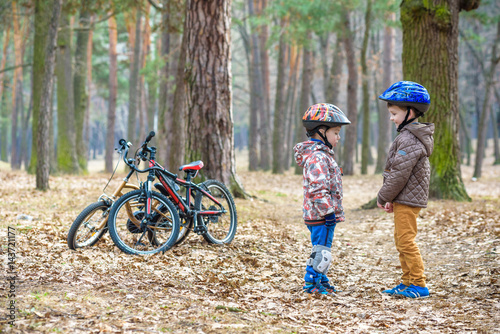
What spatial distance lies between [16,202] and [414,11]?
9044mm

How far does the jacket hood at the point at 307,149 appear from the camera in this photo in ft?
15.6

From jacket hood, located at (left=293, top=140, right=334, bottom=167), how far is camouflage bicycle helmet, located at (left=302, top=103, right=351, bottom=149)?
90 millimetres

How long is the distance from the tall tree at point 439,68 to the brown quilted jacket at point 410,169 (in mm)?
5745

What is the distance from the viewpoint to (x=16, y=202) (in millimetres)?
9664

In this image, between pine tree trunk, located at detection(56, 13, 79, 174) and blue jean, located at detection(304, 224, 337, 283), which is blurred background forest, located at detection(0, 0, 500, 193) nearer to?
pine tree trunk, located at detection(56, 13, 79, 174)

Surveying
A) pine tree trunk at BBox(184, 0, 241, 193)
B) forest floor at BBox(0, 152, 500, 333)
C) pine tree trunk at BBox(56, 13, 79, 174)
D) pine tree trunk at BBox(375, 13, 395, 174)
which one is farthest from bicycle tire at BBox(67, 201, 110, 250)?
pine tree trunk at BBox(375, 13, 395, 174)

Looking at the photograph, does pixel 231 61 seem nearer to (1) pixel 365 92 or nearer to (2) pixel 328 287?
(2) pixel 328 287

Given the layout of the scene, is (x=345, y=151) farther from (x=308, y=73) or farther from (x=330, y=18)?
(x=330, y=18)

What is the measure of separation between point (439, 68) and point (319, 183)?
6.50 metres

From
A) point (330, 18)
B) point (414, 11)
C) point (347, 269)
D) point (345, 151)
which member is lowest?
point (347, 269)

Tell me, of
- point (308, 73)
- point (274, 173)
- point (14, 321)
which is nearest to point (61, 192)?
point (14, 321)

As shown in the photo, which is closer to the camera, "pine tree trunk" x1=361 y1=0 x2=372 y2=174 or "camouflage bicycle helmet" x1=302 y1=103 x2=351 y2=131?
"camouflage bicycle helmet" x1=302 y1=103 x2=351 y2=131

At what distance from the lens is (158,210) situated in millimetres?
5738

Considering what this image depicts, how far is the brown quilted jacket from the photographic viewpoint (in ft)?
14.8
